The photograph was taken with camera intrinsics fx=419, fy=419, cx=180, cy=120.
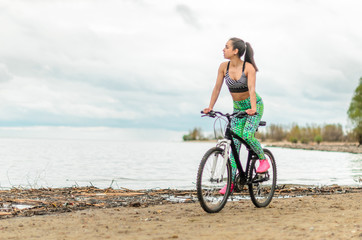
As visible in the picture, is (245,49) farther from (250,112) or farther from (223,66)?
(250,112)

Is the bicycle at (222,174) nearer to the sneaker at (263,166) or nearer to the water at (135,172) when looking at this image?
the sneaker at (263,166)

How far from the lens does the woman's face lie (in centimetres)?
660

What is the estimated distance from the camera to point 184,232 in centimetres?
506

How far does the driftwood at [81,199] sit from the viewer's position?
277 inches

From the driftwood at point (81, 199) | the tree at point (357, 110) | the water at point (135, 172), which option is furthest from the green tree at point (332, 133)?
the driftwood at point (81, 199)

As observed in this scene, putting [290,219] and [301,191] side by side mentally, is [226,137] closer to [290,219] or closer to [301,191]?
[290,219]

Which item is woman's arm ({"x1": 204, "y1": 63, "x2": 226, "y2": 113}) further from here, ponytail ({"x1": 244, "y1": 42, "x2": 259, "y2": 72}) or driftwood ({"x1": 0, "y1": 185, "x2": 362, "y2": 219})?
driftwood ({"x1": 0, "y1": 185, "x2": 362, "y2": 219})

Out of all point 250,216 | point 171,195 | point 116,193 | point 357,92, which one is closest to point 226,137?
point 250,216

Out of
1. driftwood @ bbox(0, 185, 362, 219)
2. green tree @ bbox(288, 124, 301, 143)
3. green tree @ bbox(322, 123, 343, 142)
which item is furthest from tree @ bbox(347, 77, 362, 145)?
driftwood @ bbox(0, 185, 362, 219)

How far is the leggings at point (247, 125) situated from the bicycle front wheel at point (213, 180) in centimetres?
31

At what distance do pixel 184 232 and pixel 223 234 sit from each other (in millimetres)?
486

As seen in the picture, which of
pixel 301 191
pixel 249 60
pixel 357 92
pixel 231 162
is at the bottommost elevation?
pixel 301 191

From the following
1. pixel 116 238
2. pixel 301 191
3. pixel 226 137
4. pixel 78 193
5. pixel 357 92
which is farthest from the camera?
pixel 357 92

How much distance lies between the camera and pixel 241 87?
21.8ft
